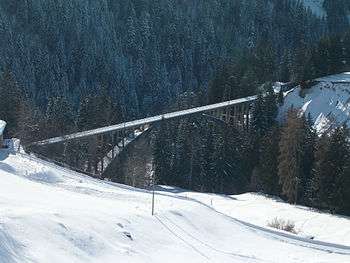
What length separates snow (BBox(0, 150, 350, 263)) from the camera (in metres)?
19.4

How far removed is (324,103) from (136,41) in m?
92.8

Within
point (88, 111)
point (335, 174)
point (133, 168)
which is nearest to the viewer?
point (335, 174)

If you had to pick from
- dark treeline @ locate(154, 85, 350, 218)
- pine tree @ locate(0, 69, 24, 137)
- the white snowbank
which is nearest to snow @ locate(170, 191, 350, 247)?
dark treeline @ locate(154, 85, 350, 218)

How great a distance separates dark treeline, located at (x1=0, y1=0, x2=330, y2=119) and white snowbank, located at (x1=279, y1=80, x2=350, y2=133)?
53726 millimetres

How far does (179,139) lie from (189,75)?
289 feet

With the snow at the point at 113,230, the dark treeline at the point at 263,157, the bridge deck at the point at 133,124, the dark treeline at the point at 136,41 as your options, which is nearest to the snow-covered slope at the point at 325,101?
the dark treeline at the point at 263,157

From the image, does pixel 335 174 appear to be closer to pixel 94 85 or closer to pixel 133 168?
pixel 133 168

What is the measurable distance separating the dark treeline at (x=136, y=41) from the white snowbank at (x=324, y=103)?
53.7 m

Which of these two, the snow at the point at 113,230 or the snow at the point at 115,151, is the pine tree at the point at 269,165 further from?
the snow at the point at 113,230

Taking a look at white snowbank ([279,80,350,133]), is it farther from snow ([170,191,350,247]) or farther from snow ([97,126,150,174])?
snow ([170,191,350,247])

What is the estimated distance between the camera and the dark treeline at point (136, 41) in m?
143

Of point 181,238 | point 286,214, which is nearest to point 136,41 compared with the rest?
point 286,214

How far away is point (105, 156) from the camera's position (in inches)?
2894

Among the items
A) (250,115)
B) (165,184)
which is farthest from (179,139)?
(250,115)
